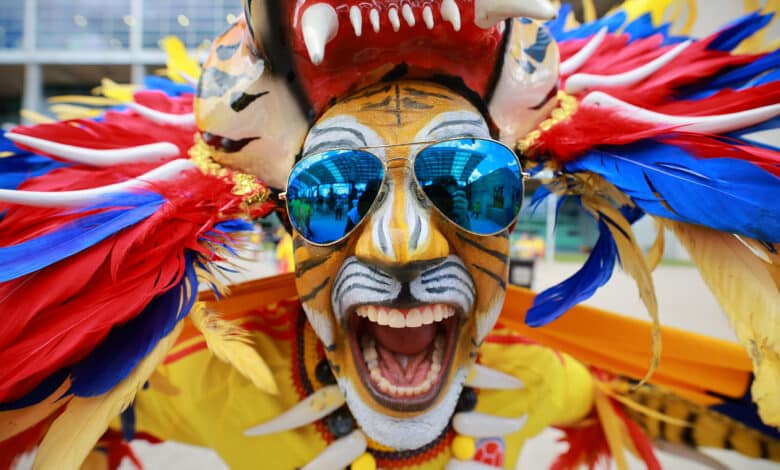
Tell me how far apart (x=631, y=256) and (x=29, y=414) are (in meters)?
1.09

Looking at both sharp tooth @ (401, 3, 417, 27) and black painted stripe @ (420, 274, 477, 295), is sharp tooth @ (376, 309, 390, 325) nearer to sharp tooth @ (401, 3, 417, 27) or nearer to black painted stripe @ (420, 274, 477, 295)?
black painted stripe @ (420, 274, 477, 295)

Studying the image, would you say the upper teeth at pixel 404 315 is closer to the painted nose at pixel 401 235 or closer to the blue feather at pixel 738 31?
the painted nose at pixel 401 235

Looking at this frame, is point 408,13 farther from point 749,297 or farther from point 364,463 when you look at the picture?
point 364,463

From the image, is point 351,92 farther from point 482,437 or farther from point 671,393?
point 671,393

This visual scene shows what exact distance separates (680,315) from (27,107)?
12422 mm

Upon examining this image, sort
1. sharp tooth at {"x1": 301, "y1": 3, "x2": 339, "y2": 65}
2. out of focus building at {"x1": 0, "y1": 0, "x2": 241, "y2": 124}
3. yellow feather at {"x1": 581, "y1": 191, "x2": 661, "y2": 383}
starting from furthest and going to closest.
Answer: out of focus building at {"x1": 0, "y1": 0, "x2": 241, "y2": 124} < yellow feather at {"x1": 581, "y1": 191, "x2": 661, "y2": 383} < sharp tooth at {"x1": 301, "y1": 3, "x2": 339, "y2": 65}

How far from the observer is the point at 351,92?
3.14 feet

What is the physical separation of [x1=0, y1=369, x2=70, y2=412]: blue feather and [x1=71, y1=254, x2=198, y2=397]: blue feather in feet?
0.07

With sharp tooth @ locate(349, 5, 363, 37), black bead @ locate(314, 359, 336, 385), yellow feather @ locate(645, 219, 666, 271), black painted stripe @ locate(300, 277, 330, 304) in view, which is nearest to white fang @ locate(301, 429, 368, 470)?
black bead @ locate(314, 359, 336, 385)

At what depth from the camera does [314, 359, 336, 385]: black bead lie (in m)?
1.17

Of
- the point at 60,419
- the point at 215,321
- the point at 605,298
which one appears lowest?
the point at 605,298

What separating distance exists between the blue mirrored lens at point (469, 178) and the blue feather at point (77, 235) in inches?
19.6

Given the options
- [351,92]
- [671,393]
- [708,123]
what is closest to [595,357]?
[671,393]

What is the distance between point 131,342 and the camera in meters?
0.85
